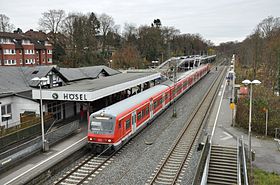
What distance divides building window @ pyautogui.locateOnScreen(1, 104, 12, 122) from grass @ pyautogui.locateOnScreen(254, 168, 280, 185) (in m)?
17.0

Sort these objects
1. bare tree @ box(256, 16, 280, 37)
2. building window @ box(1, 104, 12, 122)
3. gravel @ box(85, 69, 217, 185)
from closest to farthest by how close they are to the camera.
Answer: gravel @ box(85, 69, 217, 185)
building window @ box(1, 104, 12, 122)
bare tree @ box(256, 16, 280, 37)

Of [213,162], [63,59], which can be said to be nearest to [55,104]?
[213,162]

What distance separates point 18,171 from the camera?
14.6 meters

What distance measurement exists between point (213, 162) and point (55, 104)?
1431 cm

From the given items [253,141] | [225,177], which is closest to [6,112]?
[225,177]

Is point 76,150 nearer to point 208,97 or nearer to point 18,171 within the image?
point 18,171

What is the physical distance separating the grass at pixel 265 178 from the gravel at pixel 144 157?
314cm

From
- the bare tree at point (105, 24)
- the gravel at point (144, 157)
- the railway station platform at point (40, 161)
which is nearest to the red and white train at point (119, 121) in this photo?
the gravel at point (144, 157)

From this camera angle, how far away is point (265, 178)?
1372 centimetres

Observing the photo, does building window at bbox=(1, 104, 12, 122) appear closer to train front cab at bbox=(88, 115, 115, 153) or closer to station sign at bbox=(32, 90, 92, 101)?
station sign at bbox=(32, 90, 92, 101)

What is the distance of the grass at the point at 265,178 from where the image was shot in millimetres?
13266

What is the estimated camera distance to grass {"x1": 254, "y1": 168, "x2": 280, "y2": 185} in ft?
43.5

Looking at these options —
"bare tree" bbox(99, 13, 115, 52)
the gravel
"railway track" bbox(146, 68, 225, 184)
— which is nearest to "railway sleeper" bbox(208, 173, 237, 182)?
the gravel

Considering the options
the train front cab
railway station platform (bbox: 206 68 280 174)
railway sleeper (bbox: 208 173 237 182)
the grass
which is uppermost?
the train front cab
